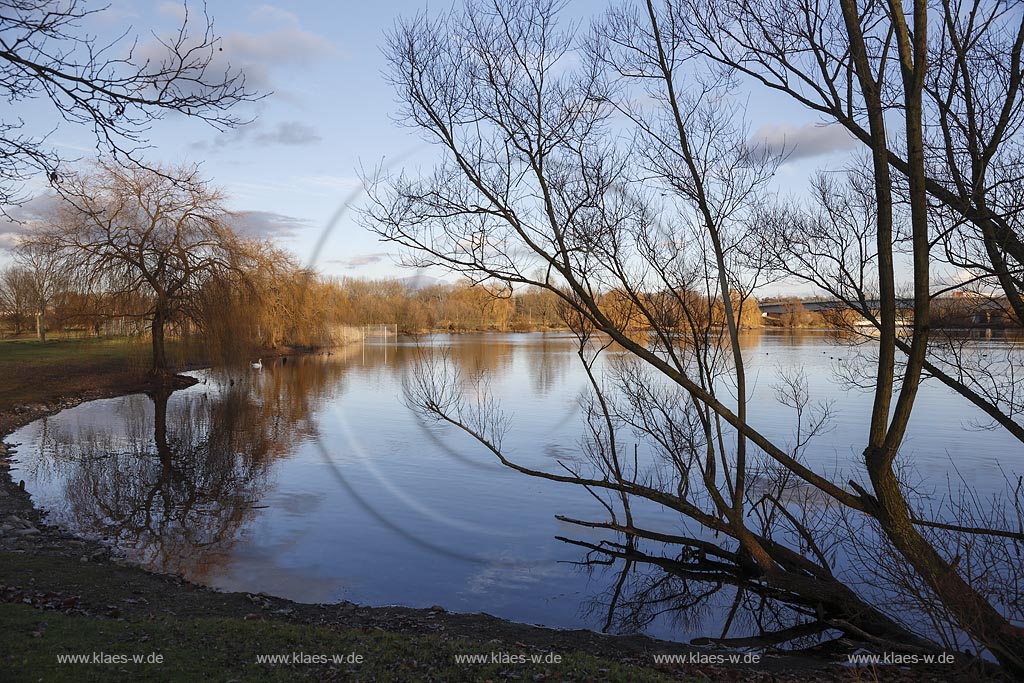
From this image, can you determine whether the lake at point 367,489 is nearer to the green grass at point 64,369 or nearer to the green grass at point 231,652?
the green grass at point 64,369

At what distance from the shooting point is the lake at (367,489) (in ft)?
34.9

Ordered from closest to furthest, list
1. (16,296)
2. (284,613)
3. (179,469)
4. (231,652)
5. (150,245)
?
(231,652) < (284,613) < (179,469) < (150,245) < (16,296)

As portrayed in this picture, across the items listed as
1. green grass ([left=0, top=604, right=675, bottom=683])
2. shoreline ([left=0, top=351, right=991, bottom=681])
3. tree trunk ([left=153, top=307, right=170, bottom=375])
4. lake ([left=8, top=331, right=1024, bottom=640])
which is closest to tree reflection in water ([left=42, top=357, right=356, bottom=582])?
→ lake ([left=8, top=331, right=1024, bottom=640])

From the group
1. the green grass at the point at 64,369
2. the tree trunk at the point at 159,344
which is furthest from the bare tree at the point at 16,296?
the tree trunk at the point at 159,344

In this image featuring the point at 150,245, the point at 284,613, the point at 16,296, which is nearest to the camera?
the point at 284,613

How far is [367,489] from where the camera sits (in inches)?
627

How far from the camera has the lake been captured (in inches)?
419

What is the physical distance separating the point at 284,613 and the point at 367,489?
710 centimetres

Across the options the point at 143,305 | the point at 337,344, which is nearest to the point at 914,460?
the point at 143,305

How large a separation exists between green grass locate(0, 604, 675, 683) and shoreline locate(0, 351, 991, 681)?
0.55 metres

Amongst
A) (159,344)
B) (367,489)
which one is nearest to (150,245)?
(159,344)

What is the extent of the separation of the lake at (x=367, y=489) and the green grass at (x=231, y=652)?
2.68 metres

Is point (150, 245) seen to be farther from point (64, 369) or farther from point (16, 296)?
point (16, 296)

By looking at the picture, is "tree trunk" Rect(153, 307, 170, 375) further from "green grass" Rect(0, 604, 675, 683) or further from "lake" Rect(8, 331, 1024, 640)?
"green grass" Rect(0, 604, 675, 683)
